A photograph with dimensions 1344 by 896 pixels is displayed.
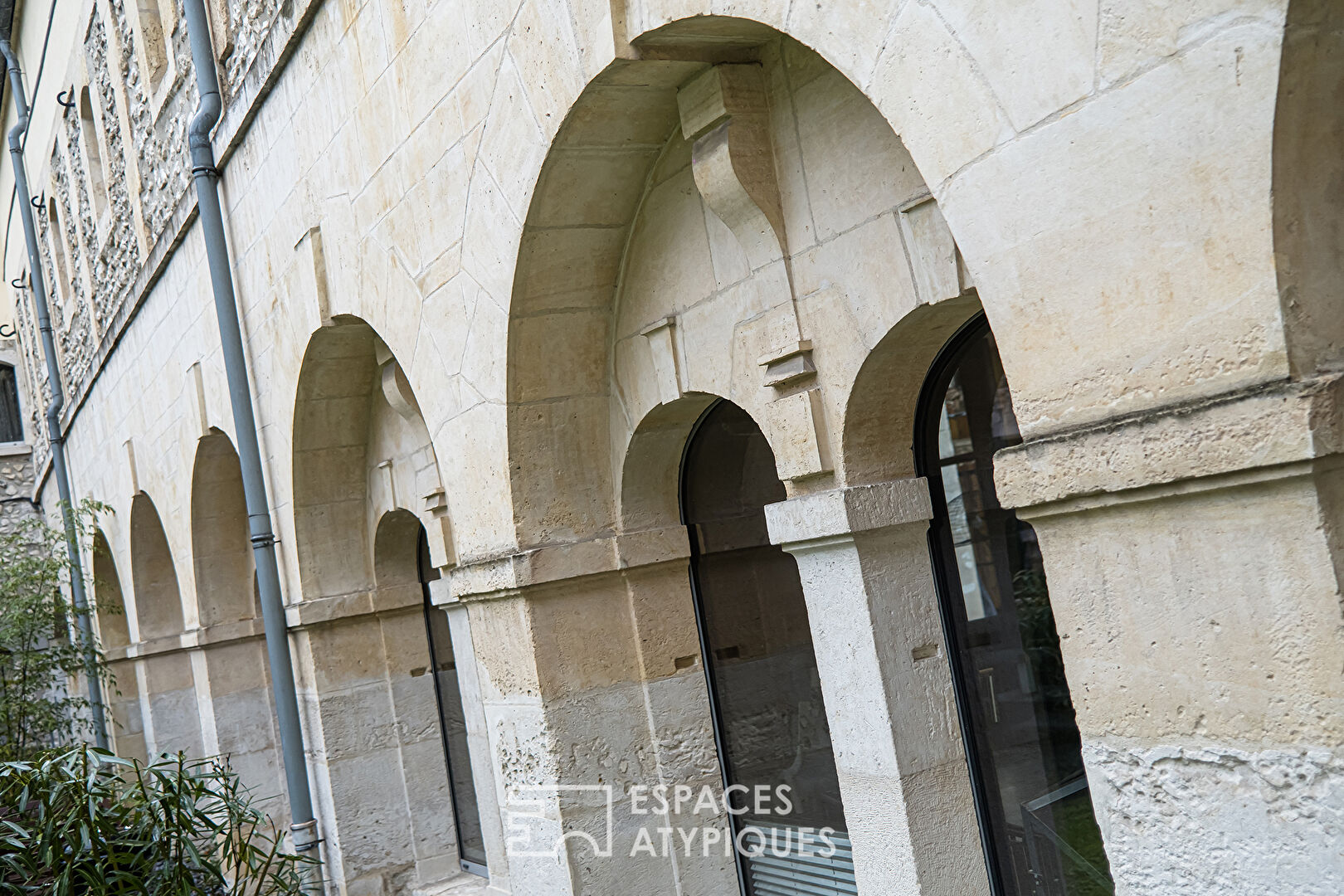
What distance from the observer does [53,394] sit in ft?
43.8

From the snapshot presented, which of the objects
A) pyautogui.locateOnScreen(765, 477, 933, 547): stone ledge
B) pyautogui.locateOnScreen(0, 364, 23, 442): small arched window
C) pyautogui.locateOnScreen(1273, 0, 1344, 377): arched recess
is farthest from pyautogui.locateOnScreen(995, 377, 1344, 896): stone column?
pyautogui.locateOnScreen(0, 364, 23, 442): small arched window

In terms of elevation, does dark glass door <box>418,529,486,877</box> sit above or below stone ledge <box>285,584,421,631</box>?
below

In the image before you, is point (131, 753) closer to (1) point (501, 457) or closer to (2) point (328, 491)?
(2) point (328, 491)

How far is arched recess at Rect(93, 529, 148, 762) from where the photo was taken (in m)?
12.5

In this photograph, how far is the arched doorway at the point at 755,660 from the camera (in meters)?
4.17

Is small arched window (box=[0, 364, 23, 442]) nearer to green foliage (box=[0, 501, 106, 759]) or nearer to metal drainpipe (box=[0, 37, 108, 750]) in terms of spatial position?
metal drainpipe (box=[0, 37, 108, 750])

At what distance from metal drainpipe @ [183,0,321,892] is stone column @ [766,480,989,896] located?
3965 mm

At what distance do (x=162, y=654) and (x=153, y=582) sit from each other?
629mm

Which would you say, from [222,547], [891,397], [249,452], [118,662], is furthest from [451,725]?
[118,662]

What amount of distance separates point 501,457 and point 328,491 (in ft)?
8.58

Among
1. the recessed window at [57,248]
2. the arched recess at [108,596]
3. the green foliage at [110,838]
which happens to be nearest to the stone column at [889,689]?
the green foliage at [110,838]

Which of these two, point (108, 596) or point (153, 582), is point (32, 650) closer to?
point (153, 582)

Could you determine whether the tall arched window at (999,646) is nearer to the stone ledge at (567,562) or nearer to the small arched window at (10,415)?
the stone ledge at (567,562)

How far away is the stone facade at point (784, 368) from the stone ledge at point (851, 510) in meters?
0.02
